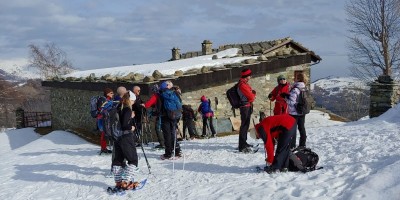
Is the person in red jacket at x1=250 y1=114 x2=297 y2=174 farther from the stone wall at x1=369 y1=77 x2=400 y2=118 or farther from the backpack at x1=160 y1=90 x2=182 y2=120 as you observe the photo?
the stone wall at x1=369 y1=77 x2=400 y2=118

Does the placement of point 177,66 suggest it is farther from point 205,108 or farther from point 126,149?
point 126,149

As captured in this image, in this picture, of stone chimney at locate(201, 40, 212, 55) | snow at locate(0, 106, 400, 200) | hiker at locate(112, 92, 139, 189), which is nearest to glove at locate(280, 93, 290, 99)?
snow at locate(0, 106, 400, 200)

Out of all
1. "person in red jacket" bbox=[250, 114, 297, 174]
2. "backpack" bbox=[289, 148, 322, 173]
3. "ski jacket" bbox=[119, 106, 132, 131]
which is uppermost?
"ski jacket" bbox=[119, 106, 132, 131]

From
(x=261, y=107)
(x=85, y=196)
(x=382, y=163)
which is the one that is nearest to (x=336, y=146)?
(x=382, y=163)

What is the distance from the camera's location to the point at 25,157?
10984 mm

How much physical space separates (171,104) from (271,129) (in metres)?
2.60

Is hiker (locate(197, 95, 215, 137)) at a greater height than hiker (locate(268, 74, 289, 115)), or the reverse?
hiker (locate(268, 74, 289, 115))

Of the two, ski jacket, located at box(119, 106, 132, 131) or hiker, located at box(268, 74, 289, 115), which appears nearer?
ski jacket, located at box(119, 106, 132, 131)

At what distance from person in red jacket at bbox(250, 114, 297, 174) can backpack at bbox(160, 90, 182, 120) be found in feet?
7.53

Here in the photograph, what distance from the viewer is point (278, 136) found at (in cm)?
620

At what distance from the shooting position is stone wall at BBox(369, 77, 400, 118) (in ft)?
42.4

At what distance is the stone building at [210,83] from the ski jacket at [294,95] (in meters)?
5.91

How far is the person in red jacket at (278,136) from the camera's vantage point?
6.11 meters

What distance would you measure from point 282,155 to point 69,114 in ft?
52.1
